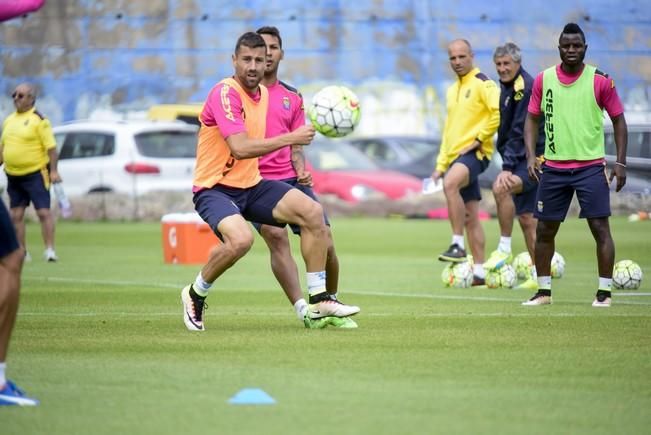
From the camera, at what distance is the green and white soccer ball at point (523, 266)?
16.9 m

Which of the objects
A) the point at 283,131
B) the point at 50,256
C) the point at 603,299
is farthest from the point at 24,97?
the point at 603,299

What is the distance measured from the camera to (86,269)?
62.6ft

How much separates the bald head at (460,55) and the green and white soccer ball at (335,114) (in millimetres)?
3741

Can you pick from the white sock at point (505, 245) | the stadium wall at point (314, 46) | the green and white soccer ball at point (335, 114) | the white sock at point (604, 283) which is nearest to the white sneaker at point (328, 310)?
the green and white soccer ball at point (335, 114)

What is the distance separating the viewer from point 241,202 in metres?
11.4

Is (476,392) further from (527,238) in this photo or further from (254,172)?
(527,238)

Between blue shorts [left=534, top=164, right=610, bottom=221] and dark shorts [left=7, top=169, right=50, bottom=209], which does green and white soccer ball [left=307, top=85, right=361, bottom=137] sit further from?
dark shorts [left=7, top=169, right=50, bottom=209]

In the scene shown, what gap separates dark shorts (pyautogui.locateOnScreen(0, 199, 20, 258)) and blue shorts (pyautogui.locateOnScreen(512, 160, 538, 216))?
29.0ft

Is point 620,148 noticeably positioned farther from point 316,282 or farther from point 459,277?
point 459,277

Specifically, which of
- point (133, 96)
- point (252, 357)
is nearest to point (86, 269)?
point (252, 357)

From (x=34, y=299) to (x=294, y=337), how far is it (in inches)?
173

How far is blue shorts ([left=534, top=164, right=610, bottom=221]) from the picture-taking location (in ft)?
42.8

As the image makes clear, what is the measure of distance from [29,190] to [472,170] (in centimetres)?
700

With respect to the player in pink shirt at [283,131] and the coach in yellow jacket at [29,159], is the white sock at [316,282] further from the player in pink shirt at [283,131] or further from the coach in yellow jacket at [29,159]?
the coach in yellow jacket at [29,159]
